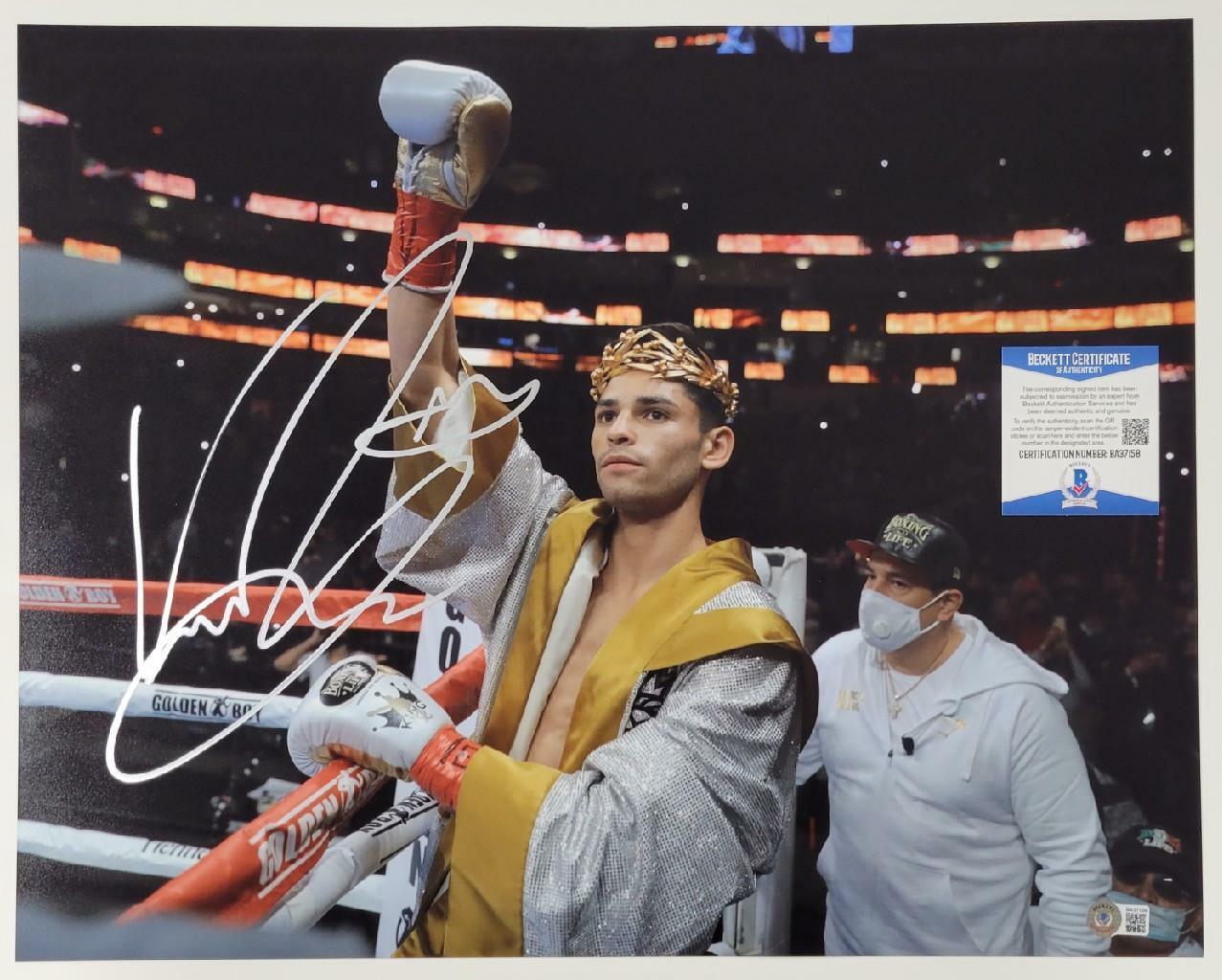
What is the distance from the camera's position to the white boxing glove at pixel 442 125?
2.18 meters

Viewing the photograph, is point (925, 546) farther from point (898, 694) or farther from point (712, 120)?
point (712, 120)

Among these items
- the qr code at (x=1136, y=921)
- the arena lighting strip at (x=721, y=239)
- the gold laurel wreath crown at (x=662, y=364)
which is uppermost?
the arena lighting strip at (x=721, y=239)

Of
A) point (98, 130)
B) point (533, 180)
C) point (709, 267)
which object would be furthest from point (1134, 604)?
point (98, 130)

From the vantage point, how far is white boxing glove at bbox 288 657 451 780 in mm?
2076

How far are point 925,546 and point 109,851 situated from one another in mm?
1788

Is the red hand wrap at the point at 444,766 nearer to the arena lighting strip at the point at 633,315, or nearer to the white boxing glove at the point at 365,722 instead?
the white boxing glove at the point at 365,722

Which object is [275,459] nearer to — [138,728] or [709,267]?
[138,728]

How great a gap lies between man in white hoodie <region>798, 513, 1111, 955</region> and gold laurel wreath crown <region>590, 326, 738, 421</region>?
0.45 meters

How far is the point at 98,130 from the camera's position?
91.4 inches

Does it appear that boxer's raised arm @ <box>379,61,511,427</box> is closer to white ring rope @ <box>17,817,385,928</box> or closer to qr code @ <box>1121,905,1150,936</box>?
white ring rope @ <box>17,817,385,928</box>

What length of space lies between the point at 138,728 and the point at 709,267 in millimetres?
1524

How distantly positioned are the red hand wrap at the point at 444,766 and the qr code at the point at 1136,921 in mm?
1374

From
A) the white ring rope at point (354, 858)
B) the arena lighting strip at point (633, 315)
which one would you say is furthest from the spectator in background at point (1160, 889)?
the white ring rope at point (354, 858)

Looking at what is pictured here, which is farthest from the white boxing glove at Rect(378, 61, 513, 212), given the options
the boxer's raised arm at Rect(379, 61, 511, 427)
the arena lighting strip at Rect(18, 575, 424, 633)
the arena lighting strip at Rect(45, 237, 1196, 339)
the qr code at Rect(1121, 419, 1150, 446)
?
the qr code at Rect(1121, 419, 1150, 446)
